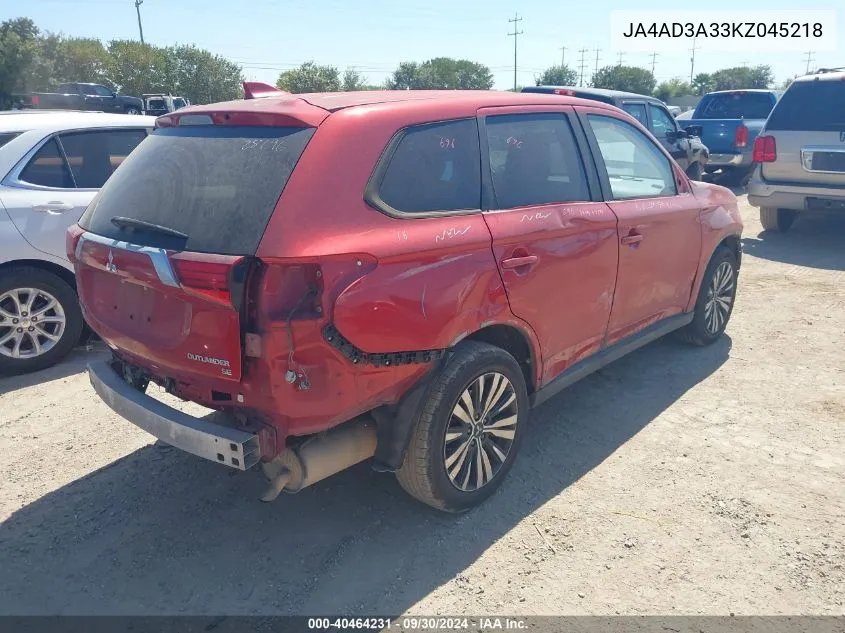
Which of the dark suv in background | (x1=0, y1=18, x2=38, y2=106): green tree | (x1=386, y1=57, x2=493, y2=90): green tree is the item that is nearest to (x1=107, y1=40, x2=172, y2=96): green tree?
(x1=0, y1=18, x2=38, y2=106): green tree

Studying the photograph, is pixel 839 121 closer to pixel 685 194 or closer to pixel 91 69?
pixel 685 194

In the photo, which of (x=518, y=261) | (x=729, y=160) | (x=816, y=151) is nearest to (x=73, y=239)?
(x=518, y=261)

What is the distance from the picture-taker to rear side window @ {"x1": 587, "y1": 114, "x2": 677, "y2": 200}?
4.14m

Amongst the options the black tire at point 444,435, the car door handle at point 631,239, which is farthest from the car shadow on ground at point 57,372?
the car door handle at point 631,239

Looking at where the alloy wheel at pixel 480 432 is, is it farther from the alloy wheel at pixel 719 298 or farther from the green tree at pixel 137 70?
the green tree at pixel 137 70

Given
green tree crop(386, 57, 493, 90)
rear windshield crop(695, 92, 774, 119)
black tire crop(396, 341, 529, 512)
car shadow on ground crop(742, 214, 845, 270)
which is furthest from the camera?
green tree crop(386, 57, 493, 90)

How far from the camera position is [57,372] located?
5141mm

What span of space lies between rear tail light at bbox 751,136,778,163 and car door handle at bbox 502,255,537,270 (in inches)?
267

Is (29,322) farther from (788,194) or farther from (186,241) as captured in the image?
(788,194)

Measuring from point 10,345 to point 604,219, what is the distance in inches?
170

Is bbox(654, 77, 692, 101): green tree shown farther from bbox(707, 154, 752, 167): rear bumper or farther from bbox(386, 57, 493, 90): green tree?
bbox(707, 154, 752, 167): rear bumper

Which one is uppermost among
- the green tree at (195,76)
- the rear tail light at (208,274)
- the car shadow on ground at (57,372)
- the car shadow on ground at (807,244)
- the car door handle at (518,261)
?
the green tree at (195,76)

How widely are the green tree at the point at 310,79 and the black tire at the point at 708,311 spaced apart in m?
52.1

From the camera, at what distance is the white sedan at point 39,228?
16.3ft
